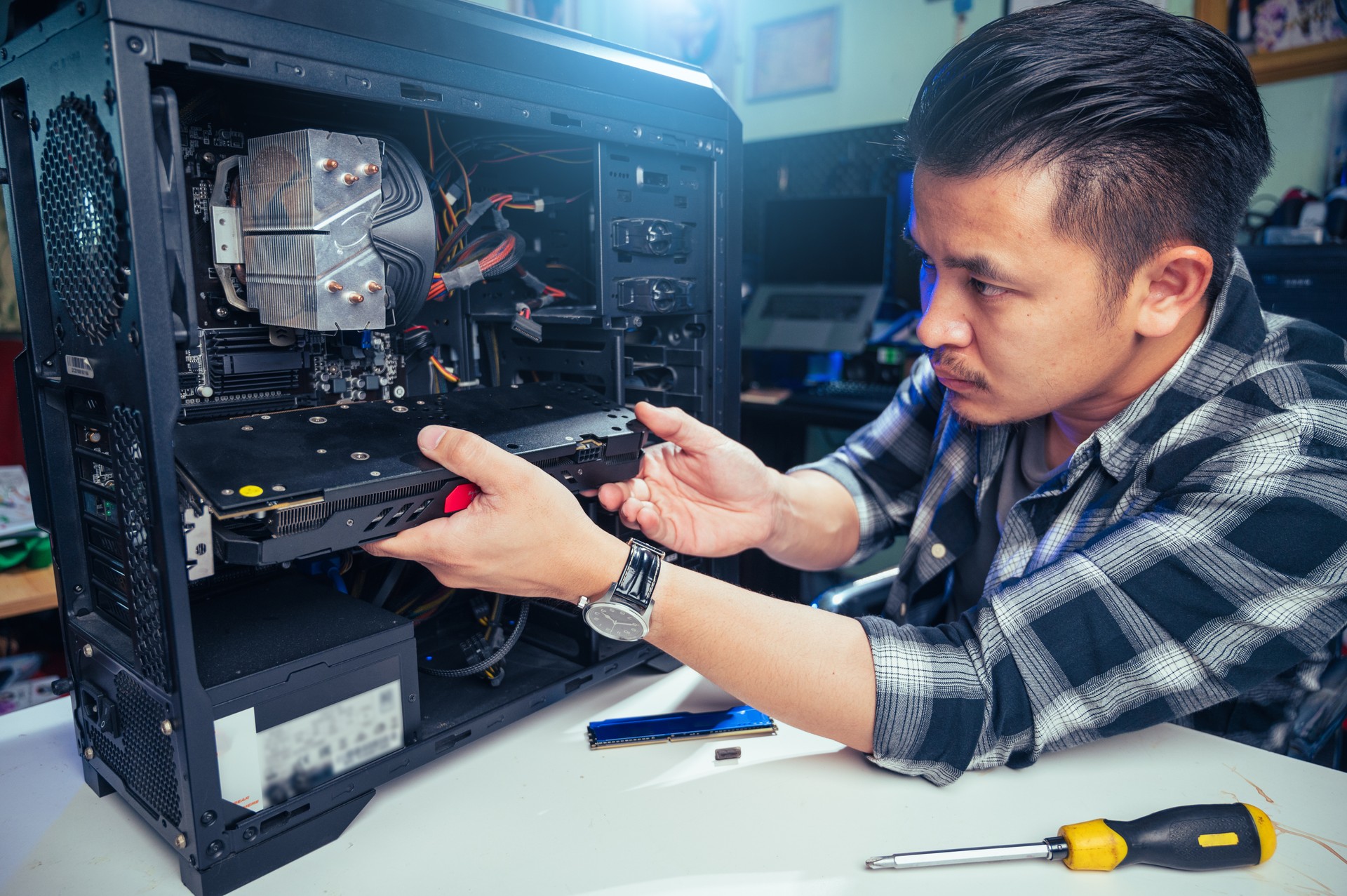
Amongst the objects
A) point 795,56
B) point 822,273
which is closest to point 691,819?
point 822,273

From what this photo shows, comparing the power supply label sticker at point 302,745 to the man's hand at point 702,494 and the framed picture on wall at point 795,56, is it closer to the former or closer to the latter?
the man's hand at point 702,494

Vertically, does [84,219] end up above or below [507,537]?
above

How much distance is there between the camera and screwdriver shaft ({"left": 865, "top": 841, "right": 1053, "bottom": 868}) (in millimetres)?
590

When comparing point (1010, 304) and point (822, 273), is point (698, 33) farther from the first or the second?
point (1010, 304)

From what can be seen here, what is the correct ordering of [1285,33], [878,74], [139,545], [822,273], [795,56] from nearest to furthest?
[139,545] → [1285,33] → [822,273] → [878,74] → [795,56]

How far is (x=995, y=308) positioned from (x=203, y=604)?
29.7 inches

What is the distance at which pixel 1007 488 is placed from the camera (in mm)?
1005

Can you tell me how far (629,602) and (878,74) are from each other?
2.82 m

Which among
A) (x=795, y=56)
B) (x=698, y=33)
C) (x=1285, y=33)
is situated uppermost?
(x=698, y=33)

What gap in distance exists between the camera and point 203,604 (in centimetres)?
71

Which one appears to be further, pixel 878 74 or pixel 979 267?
pixel 878 74

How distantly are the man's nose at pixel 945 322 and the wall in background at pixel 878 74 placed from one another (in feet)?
5.93

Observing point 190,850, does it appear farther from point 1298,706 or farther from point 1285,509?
point 1298,706

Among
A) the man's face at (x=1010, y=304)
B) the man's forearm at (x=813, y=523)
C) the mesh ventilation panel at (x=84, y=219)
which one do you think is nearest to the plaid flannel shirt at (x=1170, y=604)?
the man's face at (x=1010, y=304)
